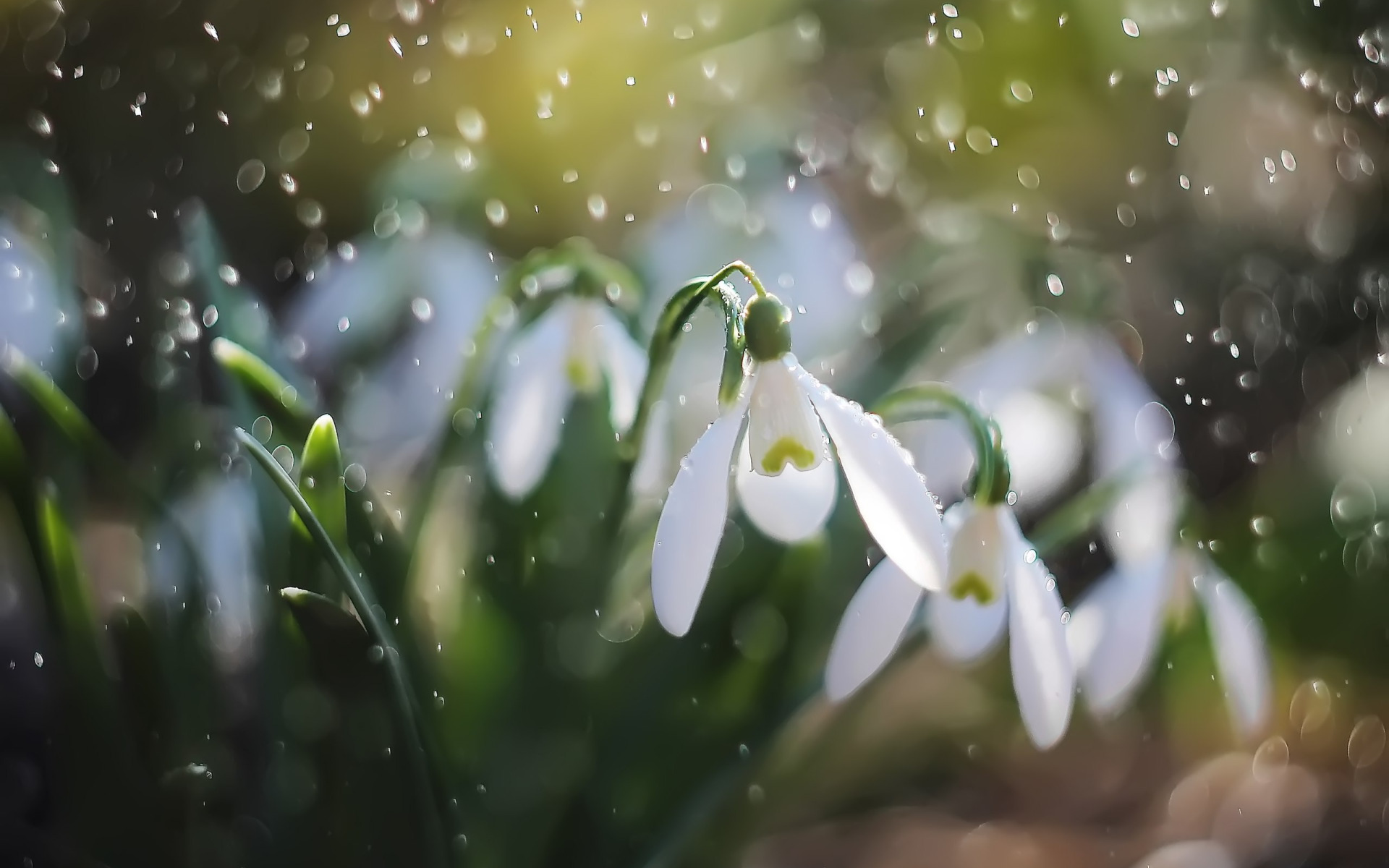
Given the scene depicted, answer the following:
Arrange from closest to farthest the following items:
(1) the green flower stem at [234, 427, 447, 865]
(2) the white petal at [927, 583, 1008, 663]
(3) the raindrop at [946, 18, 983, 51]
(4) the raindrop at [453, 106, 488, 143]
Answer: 1. (1) the green flower stem at [234, 427, 447, 865]
2. (2) the white petal at [927, 583, 1008, 663]
3. (4) the raindrop at [453, 106, 488, 143]
4. (3) the raindrop at [946, 18, 983, 51]

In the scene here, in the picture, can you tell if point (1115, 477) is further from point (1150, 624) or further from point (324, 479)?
point (324, 479)

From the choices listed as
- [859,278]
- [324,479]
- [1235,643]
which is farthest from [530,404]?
[1235,643]

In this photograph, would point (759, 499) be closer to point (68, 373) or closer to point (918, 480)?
point (918, 480)

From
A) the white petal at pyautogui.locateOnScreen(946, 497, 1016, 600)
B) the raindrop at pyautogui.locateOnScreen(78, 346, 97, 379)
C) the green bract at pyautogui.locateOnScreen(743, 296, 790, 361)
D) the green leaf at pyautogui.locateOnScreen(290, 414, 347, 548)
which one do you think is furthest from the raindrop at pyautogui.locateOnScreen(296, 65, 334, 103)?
the white petal at pyautogui.locateOnScreen(946, 497, 1016, 600)

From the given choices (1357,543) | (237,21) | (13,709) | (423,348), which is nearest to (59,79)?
(237,21)

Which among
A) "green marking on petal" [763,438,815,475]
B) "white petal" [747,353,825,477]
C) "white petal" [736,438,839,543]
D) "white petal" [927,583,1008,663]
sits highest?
"white petal" [747,353,825,477]

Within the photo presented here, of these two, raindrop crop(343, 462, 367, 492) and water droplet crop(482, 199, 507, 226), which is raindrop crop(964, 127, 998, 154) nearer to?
water droplet crop(482, 199, 507, 226)
